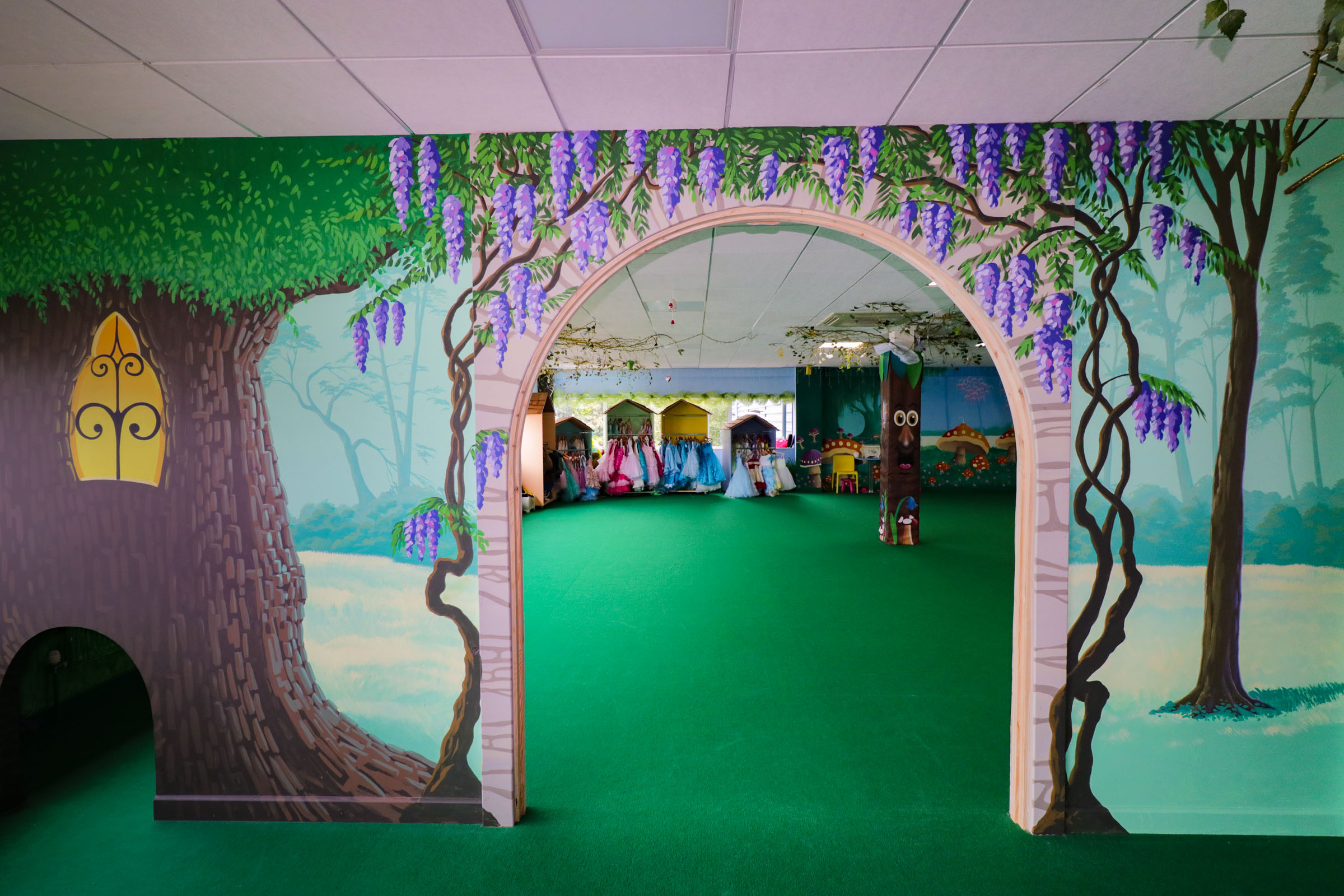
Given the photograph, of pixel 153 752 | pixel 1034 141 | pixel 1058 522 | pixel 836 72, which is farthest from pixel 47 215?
pixel 1058 522

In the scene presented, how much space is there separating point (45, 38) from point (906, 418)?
6.92m

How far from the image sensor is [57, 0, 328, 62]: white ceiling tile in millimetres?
1480

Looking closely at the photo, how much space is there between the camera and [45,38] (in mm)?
1594

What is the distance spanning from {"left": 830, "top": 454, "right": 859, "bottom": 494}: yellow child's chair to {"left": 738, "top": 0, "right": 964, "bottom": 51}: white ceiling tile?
11142 millimetres

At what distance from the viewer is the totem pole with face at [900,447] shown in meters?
6.88

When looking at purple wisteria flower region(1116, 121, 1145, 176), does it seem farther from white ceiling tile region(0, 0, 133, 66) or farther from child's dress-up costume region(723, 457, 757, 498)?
child's dress-up costume region(723, 457, 757, 498)

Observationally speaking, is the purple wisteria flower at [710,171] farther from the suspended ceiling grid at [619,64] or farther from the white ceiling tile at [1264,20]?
the white ceiling tile at [1264,20]

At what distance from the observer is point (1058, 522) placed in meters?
2.14

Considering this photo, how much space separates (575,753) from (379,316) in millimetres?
1998

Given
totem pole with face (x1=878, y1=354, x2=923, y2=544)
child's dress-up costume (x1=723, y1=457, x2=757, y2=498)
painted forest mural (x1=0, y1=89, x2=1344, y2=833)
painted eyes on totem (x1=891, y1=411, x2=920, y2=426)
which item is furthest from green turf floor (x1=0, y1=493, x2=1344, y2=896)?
child's dress-up costume (x1=723, y1=457, x2=757, y2=498)

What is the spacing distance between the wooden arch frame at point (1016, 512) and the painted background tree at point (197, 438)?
0.70 ft

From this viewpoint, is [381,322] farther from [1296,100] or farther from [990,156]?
[1296,100]

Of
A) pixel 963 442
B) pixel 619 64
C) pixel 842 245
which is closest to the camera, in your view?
pixel 619 64

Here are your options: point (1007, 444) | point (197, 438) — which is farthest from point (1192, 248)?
point (1007, 444)
